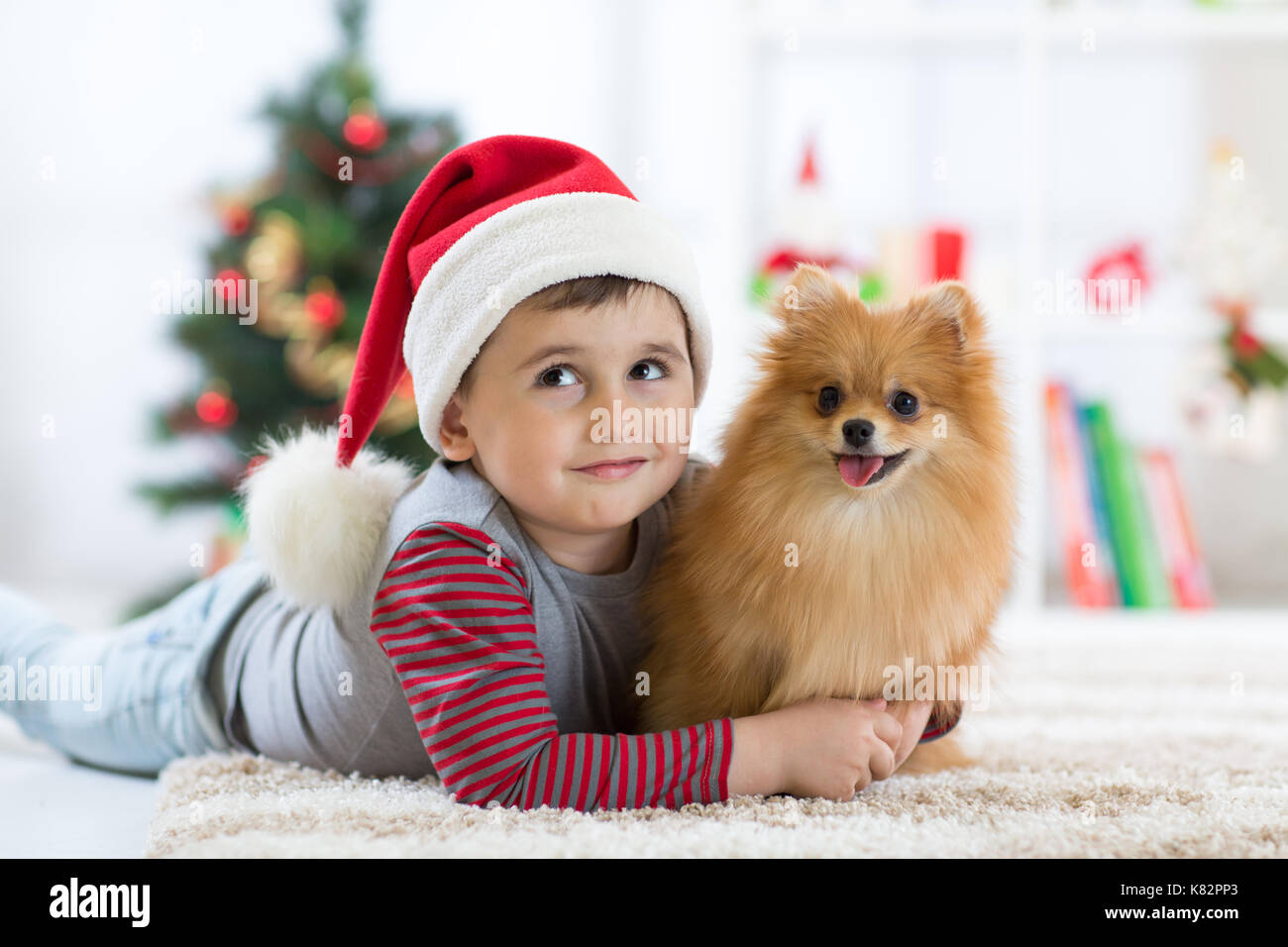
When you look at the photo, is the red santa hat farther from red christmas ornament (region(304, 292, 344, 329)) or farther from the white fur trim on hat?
red christmas ornament (region(304, 292, 344, 329))

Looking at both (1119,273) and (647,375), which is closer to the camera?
(647,375)

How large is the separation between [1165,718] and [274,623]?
1.28 metres

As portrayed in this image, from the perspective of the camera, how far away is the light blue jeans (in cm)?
154

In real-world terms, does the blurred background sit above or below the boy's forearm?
above

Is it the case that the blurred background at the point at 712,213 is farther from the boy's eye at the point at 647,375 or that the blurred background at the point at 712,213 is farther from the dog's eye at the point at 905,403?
the dog's eye at the point at 905,403

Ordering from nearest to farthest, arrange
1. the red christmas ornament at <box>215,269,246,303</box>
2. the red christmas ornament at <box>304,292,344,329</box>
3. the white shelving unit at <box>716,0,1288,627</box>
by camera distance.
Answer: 1. the red christmas ornament at <box>304,292,344,329</box>
2. the red christmas ornament at <box>215,269,246,303</box>
3. the white shelving unit at <box>716,0,1288,627</box>

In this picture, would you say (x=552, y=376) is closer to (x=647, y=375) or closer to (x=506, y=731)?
(x=647, y=375)

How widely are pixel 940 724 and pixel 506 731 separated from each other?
0.49 meters

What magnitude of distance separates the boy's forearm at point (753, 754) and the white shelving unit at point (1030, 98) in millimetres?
1723

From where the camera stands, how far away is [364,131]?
102 inches

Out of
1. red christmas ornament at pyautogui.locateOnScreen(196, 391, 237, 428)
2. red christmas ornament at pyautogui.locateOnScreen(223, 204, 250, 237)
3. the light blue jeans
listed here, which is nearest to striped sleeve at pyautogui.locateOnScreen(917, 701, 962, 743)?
the light blue jeans

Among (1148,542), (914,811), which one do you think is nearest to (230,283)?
(914,811)

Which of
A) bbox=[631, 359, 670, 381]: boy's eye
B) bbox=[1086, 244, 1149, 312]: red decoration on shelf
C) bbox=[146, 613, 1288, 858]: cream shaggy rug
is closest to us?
bbox=[146, 613, 1288, 858]: cream shaggy rug
